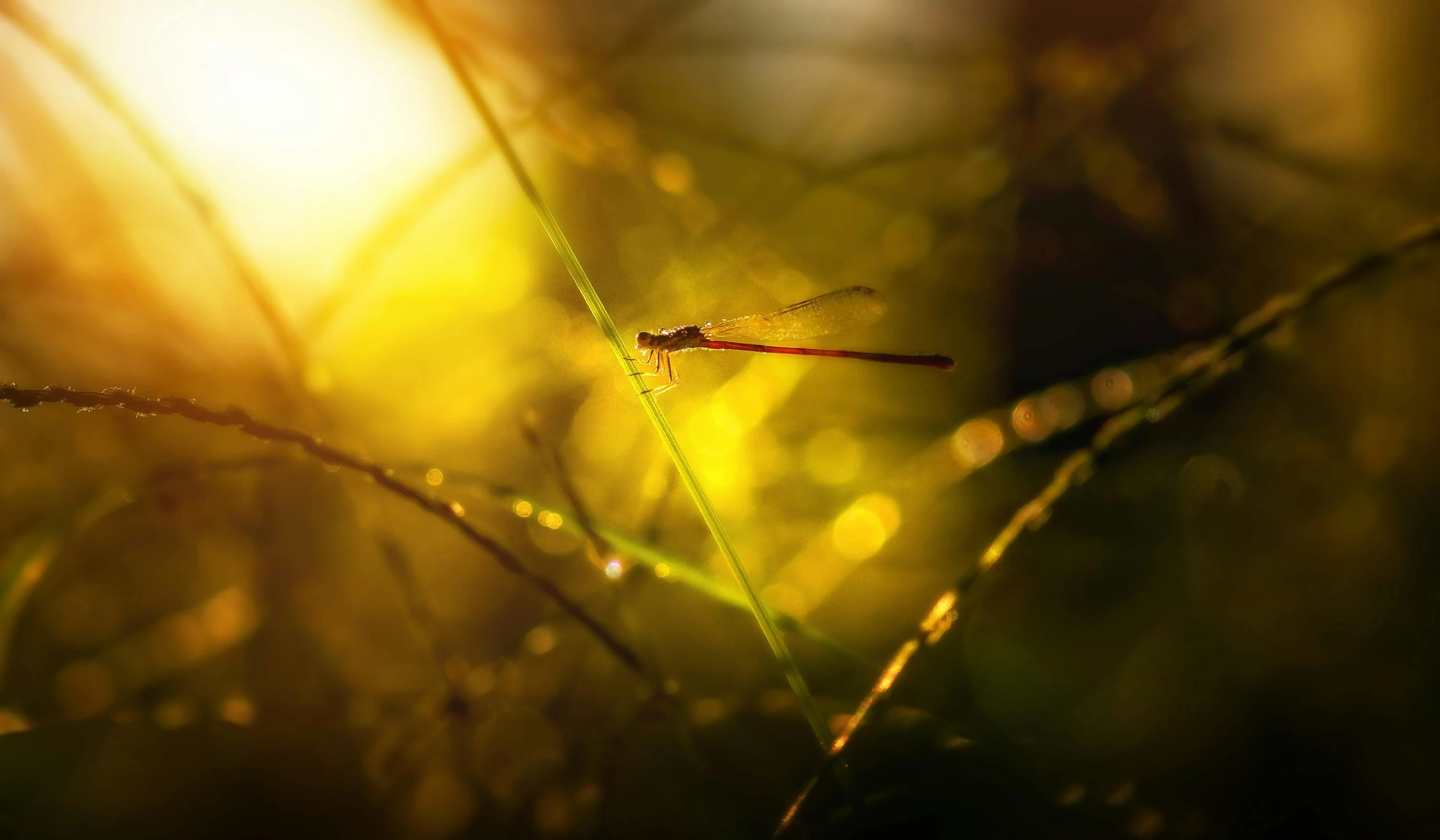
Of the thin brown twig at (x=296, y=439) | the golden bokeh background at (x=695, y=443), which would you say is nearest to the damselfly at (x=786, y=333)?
the golden bokeh background at (x=695, y=443)

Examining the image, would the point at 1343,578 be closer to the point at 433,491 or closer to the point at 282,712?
the point at 433,491

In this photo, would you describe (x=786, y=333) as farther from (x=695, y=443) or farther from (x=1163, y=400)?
(x=1163, y=400)

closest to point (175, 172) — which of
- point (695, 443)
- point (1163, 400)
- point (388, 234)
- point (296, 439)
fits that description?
point (388, 234)

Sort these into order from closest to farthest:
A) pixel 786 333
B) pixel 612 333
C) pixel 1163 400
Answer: pixel 1163 400 < pixel 612 333 < pixel 786 333

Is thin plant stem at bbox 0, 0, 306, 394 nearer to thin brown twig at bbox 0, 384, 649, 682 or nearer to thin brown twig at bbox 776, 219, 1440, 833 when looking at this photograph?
thin brown twig at bbox 0, 384, 649, 682

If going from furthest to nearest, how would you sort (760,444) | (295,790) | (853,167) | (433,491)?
1. (853,167)
2. (760,444)
3. (295,790)
4. (433,491)

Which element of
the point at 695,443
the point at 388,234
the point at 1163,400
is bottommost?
the point at 1163,400

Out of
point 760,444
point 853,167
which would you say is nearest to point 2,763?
point 760,444
